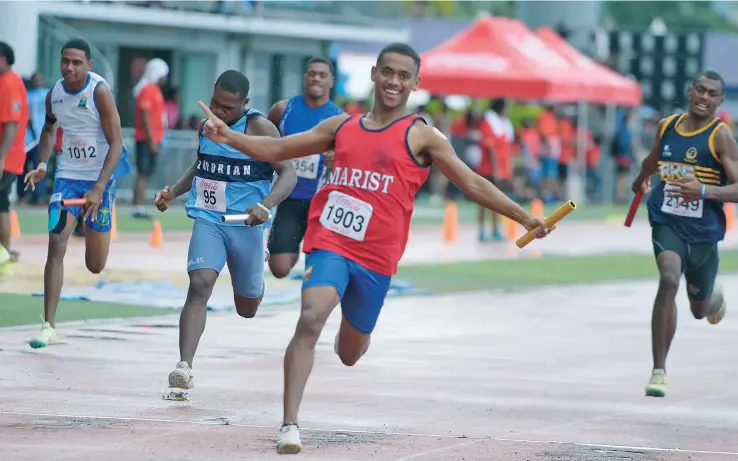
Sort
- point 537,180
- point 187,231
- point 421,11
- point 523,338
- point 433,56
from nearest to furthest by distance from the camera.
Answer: point 523,338
point 187,231
point 433,56
point 537,180
point 421,11

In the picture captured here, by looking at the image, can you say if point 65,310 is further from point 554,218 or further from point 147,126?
point 147,126

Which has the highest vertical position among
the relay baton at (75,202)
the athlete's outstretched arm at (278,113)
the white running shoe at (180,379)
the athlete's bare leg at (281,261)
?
the athlete's outstretched arm at (278,113)

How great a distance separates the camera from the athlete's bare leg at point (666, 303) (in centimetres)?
1078

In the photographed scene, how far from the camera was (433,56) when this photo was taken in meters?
32.9

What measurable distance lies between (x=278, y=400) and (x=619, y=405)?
2136 mm

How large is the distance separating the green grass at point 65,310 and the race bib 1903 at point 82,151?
177cm

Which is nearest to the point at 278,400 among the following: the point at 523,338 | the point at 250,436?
the point at 250,436

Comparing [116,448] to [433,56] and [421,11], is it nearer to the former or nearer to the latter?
[433,56]

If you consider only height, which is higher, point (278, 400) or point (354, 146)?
point (354, 146)

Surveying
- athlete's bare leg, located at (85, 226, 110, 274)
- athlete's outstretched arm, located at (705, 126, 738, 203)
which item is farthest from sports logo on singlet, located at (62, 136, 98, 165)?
athlete's outstretched arm, located at (705, 126, 738, 203)

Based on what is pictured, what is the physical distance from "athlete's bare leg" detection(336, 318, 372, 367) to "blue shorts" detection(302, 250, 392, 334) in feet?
0.12

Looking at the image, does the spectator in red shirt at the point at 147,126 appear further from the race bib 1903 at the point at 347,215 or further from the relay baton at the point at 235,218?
the race bib 1903 at the point at 347,215

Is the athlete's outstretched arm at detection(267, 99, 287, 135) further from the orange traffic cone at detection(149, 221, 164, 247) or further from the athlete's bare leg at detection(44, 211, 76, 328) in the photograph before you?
the orange traffic cone at detection(149, 221, 164, 247)

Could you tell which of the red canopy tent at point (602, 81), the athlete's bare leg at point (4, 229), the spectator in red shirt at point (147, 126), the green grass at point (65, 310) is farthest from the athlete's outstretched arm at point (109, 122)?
the red canopy tent at point (602, 81)
